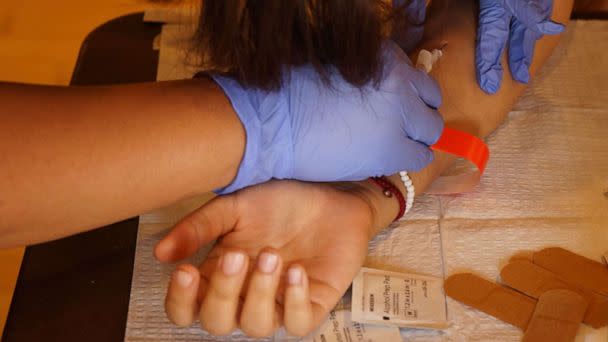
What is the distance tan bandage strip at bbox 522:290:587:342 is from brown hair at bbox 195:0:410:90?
31 cm

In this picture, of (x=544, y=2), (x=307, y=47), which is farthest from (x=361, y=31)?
(x=544, y=2)

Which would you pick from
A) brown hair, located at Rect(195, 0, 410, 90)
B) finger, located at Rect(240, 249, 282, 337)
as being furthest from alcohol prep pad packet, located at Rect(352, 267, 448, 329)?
brown hair, located at Rect(195, 0, 410, 90)

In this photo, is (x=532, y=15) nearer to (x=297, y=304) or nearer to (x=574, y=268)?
(x=574, y=268)

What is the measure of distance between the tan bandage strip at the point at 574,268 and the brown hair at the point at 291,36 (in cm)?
31

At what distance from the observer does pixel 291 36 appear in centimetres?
48

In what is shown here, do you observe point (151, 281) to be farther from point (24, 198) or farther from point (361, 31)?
point (361, 31)

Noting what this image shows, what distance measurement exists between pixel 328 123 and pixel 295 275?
0.15 metres

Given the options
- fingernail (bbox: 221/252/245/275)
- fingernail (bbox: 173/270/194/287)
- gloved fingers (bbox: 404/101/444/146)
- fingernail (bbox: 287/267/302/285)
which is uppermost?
gloved fingers (bbox: 404/101/444/146)

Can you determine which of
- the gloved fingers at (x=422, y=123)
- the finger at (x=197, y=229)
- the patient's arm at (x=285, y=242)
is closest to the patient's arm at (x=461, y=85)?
the patient's arm at (x=285, y=242)

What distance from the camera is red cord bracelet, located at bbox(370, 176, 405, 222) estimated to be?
28.5 inches

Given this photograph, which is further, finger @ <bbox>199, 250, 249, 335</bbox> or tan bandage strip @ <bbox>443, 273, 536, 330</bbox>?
tan bandage strip @ <bbox>443, 273, 536, 330</bbox>

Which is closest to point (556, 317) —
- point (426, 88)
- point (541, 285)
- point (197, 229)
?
point (541, 285)

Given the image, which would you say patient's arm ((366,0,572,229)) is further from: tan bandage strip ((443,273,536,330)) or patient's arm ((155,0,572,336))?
tan bandage strip ((443,273,536,330))

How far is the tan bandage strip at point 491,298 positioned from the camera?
0.64 meters
